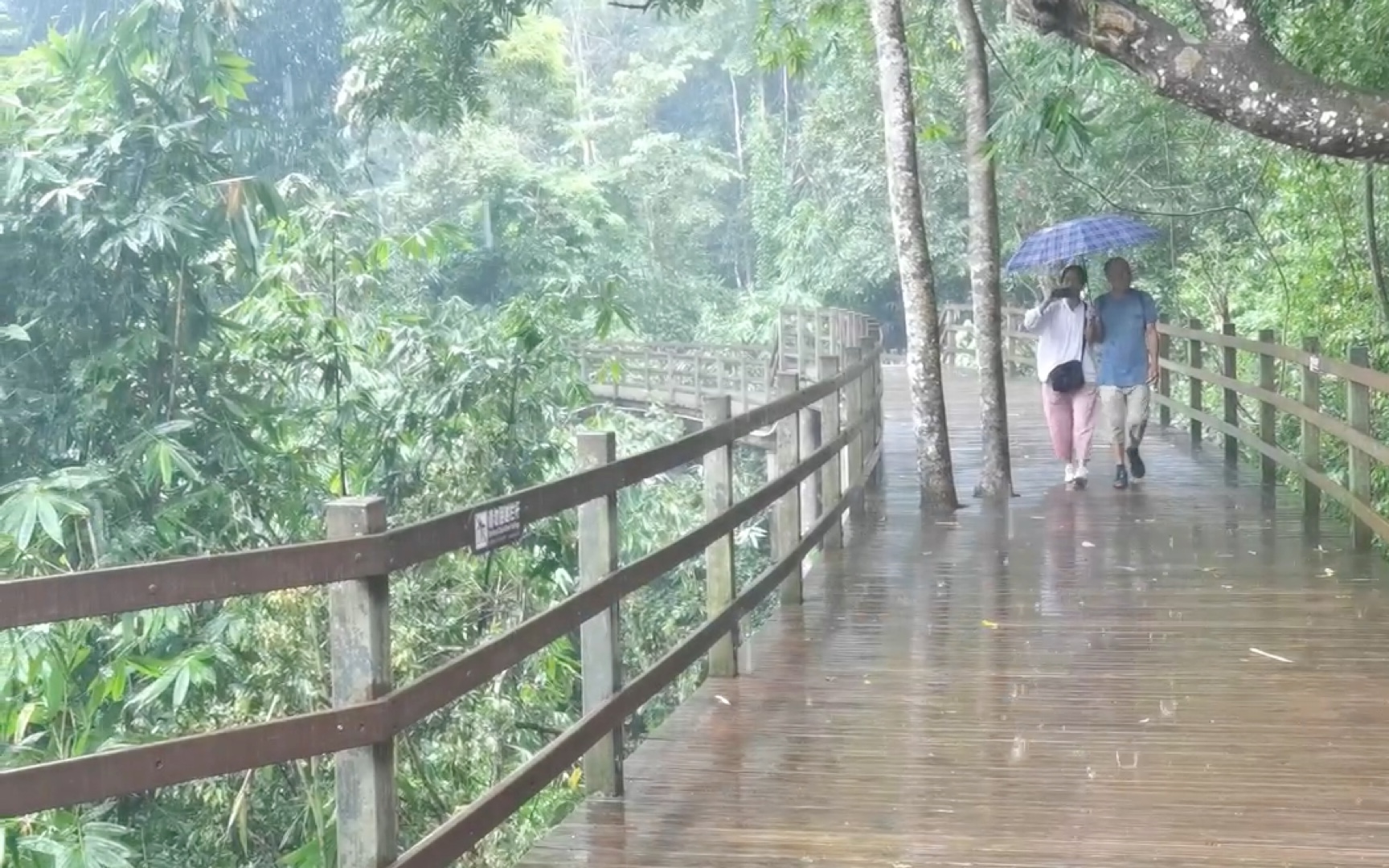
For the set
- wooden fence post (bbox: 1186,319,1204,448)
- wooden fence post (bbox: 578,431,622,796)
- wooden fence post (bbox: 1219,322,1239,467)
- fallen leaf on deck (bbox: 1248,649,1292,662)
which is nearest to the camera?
wooden fence post (bbox: 578,431,622,796)

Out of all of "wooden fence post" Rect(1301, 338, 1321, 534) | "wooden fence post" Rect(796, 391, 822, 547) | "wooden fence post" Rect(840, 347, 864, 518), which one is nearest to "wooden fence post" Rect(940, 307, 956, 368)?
"wooden fence post" Rect(840, 347, 864, 518)

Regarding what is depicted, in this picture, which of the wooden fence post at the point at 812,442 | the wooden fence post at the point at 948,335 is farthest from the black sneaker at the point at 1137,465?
the wooden fence post at the point at 948,335

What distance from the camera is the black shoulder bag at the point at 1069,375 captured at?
1155 cm

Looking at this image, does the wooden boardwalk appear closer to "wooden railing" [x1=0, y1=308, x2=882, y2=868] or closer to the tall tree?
"wooden railing" [x1=0, y1=308, x2=882, y2=868]

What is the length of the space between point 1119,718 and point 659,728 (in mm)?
1666

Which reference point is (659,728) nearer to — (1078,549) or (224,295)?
(1078,549)

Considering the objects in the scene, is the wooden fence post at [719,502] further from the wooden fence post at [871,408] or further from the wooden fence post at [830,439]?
the wooden fence post at [871,408]

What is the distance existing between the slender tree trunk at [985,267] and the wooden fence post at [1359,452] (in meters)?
2.94

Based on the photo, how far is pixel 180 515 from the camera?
953 cm

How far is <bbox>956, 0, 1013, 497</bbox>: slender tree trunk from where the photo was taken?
1162cm

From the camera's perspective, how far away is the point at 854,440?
1043 centimetres

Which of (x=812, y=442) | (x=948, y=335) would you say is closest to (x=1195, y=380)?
(x=812, y=442)

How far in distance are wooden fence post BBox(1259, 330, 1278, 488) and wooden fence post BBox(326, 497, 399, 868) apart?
9150mm

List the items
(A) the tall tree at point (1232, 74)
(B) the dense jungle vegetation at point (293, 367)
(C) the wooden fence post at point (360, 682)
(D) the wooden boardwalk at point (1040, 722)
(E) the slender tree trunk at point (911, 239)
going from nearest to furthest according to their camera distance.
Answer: (C) the wooden fence post at point (360, 682) < (D) the wooden boardwalk at point (1040, 722) < (A) the tall tree at point (1232, 74) < (B) the dense jungle vegetation at point (293, 367) < (E) the slender tree trunk at point (911, 239)
